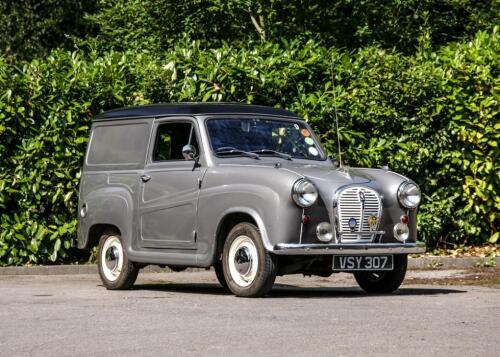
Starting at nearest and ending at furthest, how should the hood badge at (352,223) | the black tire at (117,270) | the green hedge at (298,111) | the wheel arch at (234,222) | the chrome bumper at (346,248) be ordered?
the chrome bumper at (346,248) → the wheel arch at (234,222) → the hood badge at (352,223) → the black tire at (117,270) → the green hedge at (298,111)

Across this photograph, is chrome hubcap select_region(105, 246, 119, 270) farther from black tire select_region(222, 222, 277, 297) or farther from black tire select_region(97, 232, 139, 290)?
black tire select_region(222, 222, 277, 297)

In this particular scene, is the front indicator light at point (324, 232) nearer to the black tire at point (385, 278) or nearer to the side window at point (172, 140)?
the black tire at point (385, 278)

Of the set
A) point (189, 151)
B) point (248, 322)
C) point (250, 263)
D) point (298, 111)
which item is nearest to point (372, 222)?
point (250, 263)

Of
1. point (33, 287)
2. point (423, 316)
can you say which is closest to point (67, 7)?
point (33, 287)

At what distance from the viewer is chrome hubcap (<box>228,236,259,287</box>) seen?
11.6m

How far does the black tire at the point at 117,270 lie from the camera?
43.4 feet

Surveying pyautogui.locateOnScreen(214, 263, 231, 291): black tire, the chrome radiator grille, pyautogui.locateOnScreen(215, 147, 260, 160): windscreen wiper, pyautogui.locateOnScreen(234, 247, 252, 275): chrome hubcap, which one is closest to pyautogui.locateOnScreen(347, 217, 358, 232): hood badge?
the chrome radiator grille

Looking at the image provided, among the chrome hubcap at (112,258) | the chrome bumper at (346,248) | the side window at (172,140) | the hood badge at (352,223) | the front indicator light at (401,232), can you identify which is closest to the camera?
the chrome bumper at (346,248)

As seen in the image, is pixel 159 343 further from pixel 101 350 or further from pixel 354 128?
pixel 354 128

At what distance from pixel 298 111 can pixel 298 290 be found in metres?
4.33

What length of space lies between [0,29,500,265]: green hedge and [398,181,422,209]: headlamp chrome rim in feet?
15.7

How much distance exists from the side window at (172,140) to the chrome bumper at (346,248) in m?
2.01

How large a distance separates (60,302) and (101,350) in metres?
3.70

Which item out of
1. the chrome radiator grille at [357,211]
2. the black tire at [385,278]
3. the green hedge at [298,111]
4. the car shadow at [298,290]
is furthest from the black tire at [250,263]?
the green hedge at [298,111]
